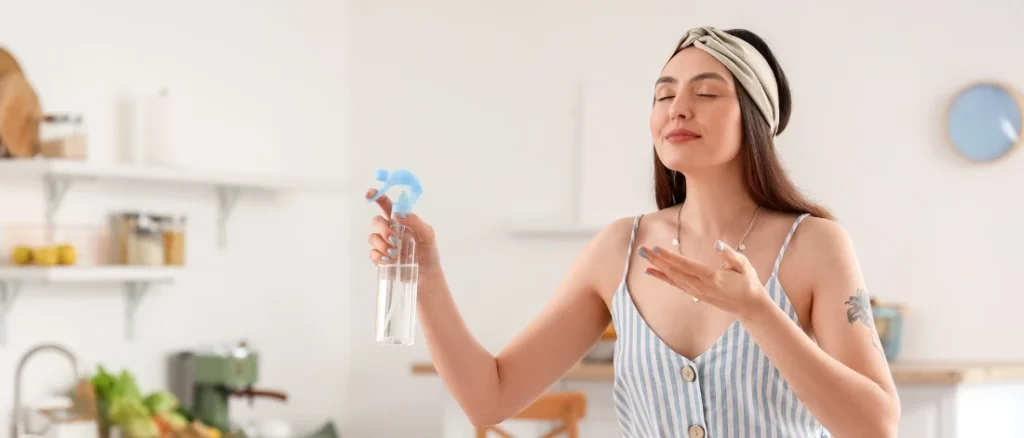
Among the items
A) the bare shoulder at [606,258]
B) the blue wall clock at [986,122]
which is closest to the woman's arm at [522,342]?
the bare shoulder at [606,258]

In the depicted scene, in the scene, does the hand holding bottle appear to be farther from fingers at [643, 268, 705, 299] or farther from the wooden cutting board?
the wooden cutting board

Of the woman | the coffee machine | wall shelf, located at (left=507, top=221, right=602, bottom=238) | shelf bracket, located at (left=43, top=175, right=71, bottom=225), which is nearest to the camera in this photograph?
the woman

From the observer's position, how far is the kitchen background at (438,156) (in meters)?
3.71

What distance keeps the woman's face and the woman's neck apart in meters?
0.04

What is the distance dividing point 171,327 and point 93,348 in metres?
0.36

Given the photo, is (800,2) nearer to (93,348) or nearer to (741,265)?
(93,348)

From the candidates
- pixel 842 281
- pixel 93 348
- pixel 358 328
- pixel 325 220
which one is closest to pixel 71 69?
pixel 93 348

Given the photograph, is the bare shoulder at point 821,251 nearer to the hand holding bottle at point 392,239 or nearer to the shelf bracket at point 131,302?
the hand holding bottle at point 392,239

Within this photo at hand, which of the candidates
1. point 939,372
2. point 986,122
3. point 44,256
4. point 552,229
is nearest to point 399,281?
point 44,256

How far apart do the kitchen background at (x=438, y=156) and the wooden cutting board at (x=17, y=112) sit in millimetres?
105

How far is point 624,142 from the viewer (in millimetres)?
4664

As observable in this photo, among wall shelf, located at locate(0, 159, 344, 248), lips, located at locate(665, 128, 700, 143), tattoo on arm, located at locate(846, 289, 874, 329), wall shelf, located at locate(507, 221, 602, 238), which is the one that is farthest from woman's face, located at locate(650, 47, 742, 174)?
wall shelf, located at locate(507, 221, 602, 238)

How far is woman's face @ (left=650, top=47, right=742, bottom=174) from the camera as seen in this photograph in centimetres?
151

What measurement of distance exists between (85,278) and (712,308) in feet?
7.36
